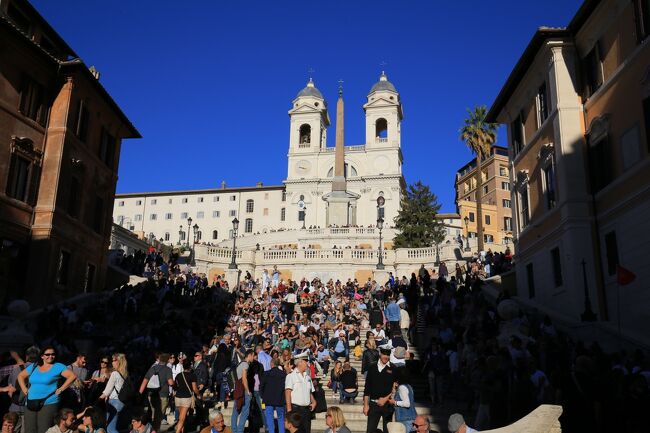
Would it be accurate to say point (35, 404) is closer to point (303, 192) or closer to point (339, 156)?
point (339, 156)

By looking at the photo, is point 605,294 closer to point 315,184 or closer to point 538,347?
point 538,347

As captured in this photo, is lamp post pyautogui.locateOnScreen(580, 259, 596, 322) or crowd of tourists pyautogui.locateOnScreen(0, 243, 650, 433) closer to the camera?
crowd of tourists pyautogui.locateOnScreen(0, 243, 650, 433)

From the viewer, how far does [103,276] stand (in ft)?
101

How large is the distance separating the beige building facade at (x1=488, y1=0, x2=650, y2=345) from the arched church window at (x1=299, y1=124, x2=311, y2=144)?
74980 millimetres

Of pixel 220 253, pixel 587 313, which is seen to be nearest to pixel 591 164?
pixel 587 313

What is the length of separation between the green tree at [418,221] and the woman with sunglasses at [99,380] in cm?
5078

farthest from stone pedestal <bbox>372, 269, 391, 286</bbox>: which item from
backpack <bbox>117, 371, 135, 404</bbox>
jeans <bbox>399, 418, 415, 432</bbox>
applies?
jeans <bbox>399, 418, 415, 432</bbox>

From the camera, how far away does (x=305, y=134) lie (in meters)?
99.6

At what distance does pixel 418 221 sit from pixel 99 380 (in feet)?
184

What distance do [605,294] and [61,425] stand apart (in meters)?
16.5

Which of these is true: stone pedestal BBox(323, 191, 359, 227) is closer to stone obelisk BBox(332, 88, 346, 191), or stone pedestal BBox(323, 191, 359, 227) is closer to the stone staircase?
stone obelisk BBox(332, 88, 346, 191)

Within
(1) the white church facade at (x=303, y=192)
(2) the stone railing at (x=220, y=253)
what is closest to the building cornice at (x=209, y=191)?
(1) the white church facade at (x=303, y=192)

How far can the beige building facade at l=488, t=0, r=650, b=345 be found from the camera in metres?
17.2

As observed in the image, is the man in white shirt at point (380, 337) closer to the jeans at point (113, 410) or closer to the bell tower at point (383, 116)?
the jeans at point (113, 410)
